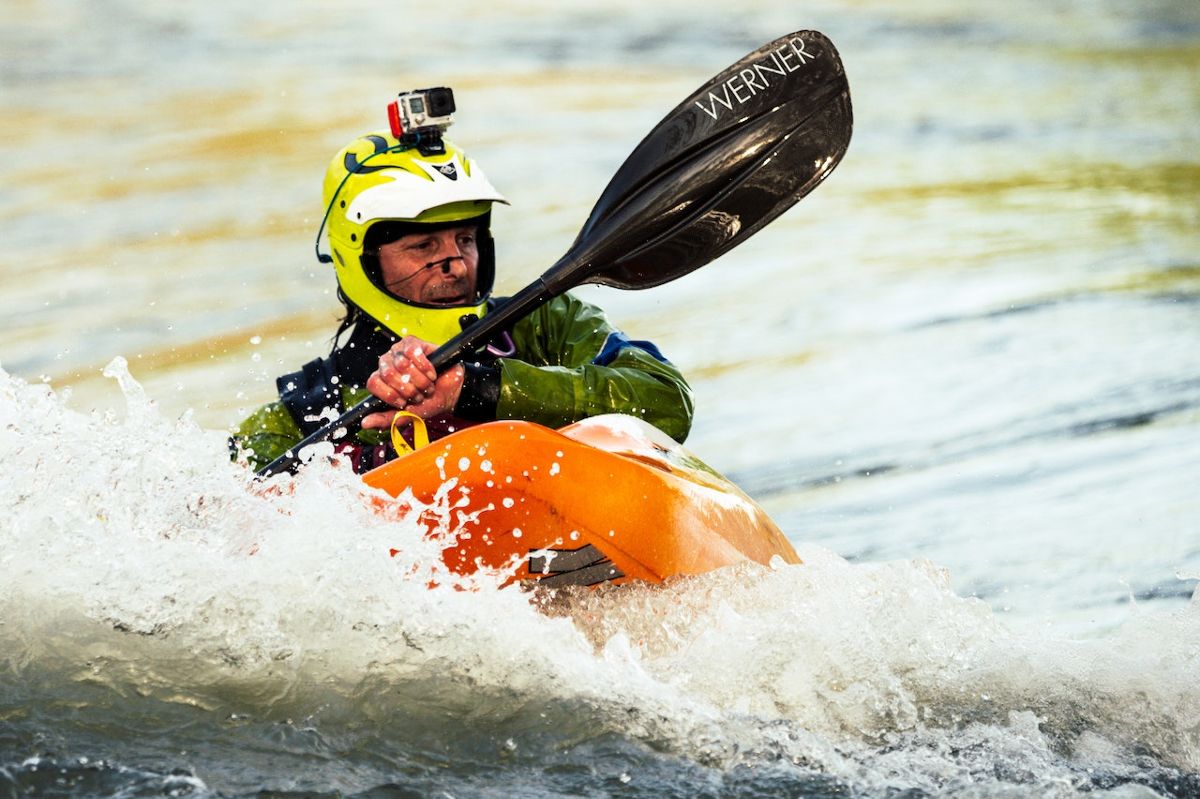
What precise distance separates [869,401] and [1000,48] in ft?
10.9

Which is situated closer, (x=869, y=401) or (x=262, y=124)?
(x=869, y=401)

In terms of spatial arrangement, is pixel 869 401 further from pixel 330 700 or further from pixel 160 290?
pixel 330 700

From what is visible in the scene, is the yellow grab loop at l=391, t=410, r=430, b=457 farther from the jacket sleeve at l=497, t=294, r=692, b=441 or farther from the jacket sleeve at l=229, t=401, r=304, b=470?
the jacket sleeve at l=229, t=401, r=304, b=470

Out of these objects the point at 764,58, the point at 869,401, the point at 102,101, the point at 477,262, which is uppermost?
the point at 102,101

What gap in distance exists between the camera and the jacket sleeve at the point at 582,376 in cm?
271

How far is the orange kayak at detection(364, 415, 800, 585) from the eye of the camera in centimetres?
209

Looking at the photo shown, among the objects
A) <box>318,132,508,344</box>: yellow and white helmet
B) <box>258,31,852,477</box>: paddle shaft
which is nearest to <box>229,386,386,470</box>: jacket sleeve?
<box>318,132,508,344</box>: yellow and white helmet

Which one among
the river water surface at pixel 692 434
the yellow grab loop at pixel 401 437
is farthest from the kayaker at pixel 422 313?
the river water surface at pixel 692 434

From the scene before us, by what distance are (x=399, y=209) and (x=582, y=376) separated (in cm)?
49

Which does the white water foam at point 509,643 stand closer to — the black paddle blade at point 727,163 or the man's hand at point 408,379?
the man's hand at point 408,379

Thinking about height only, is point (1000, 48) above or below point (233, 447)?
above

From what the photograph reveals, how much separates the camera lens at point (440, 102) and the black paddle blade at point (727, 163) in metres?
0.37

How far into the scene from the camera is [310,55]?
7.51m

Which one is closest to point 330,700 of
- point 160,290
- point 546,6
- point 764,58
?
point 764,58
